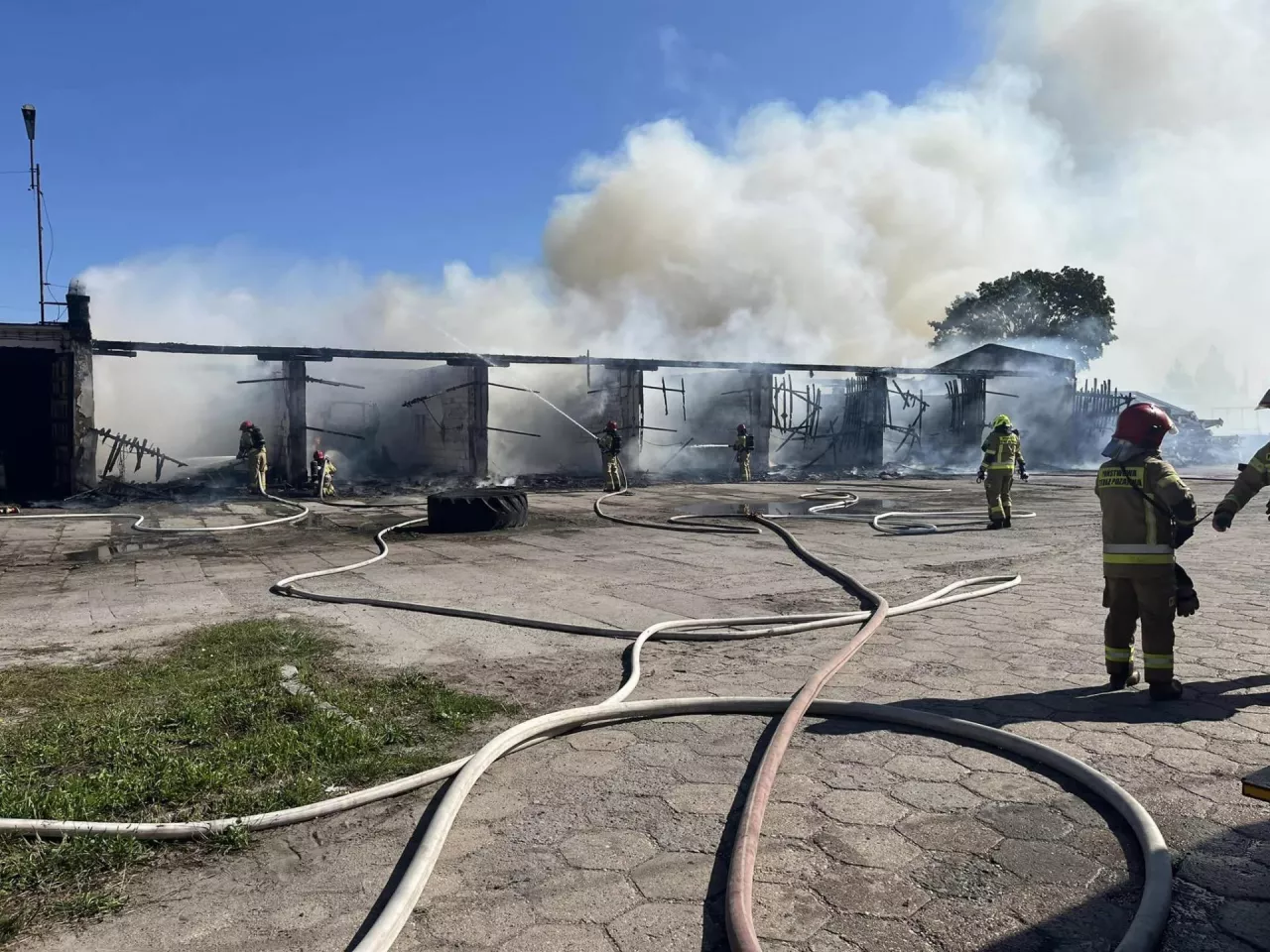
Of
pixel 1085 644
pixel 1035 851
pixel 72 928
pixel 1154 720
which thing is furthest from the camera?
pixel 1085 644

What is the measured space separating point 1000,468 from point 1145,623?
7.58 metres

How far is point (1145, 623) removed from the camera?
4.18 meters

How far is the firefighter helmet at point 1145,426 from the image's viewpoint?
4352mm

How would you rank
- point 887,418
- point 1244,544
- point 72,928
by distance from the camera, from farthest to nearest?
point 887,418 < point 1244,544 < point 72,928

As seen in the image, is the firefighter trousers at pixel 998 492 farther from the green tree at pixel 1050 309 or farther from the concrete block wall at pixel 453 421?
the green tree at pixel 1050 309

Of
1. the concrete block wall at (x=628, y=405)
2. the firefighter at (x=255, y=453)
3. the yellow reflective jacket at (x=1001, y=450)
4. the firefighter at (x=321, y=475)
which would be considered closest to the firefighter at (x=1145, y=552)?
the yellow reflective jacket at (x=1001, y=450)

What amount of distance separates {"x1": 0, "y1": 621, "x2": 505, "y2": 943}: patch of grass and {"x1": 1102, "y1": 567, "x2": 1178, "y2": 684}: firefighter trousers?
309cm

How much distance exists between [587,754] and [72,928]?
1773 millimetres

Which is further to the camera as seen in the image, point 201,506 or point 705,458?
point 705,458

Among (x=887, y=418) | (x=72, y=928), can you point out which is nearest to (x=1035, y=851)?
(x=72, y=928)

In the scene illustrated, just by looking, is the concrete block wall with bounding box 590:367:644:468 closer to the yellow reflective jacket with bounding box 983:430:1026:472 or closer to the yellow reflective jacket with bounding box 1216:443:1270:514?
the yellow reflective jacket with bounding box 983:430:1026:472

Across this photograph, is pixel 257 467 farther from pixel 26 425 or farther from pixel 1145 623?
pixel 1145 623

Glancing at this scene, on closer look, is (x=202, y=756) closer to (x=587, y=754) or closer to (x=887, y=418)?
(x=587, y=754)

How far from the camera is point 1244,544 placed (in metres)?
9.70
